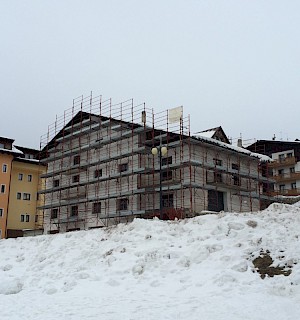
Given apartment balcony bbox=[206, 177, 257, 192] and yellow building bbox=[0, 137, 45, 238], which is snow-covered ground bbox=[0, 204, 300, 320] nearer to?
apartment balcony bbox=[206, 177, 257, 192]

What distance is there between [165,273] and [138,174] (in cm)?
2106

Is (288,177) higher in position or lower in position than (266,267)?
higher

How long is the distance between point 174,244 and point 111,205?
815 inches

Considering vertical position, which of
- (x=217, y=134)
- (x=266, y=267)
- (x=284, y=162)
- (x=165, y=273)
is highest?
(x=284, y=162)

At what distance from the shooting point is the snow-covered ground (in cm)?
1036

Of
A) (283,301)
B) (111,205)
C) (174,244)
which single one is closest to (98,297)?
(174,244)

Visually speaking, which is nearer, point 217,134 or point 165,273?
point 165,273

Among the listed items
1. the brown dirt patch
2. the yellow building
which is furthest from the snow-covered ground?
the yellow building

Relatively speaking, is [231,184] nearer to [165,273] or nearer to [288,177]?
[288,177]

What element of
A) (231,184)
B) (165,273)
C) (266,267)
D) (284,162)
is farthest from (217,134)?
(266,267)

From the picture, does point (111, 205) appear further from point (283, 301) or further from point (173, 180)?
point (283, 301)

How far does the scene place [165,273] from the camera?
1324cm

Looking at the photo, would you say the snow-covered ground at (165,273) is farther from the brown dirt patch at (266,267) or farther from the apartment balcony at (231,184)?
the apartment balcony at (231,184)

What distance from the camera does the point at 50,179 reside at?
43.5 metres
